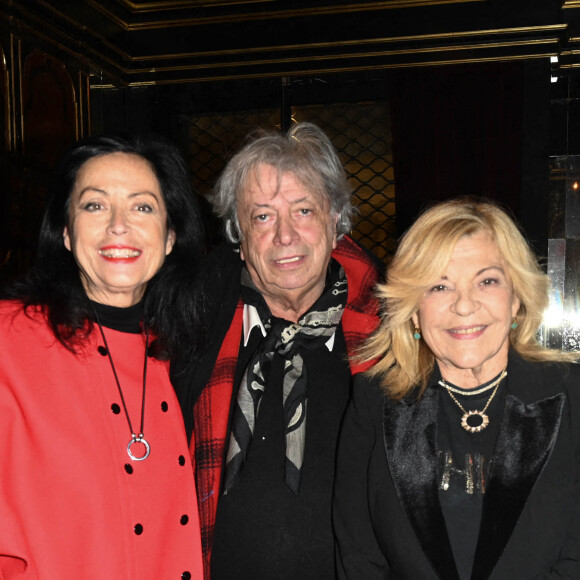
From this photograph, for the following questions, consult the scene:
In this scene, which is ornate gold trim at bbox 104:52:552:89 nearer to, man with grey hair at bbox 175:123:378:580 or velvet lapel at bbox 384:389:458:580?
man with grey hair at bbox 175:123:378:580

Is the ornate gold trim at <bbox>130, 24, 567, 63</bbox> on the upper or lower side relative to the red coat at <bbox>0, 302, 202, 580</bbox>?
upper

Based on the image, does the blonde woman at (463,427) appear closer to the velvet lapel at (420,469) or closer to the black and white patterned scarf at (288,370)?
the velvet lapel at (420,469)

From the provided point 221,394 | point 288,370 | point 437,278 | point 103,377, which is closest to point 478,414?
point 437,278

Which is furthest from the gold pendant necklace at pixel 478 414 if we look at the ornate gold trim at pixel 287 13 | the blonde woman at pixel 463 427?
the ornate gold trim at pixel 287 13

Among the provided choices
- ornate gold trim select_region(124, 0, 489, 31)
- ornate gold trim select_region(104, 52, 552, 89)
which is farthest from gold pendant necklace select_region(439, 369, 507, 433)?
ornate gold trim select_region(104, 52, 552, 89)

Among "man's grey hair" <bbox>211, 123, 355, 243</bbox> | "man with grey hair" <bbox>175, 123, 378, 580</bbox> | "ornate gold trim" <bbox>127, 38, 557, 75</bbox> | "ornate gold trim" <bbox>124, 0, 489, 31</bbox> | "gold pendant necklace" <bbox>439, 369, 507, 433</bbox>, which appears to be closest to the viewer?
"gold pendant necklace" <bbox>439, 369, 507, 433</bbox>

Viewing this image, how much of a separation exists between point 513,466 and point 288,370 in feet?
2.65

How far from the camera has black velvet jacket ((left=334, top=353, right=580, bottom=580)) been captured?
162 cm

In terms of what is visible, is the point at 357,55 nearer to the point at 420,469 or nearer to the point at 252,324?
the point at 252,324

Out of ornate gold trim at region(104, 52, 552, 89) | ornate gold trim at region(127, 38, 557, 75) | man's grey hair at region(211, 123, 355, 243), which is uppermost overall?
ornate gold trim at region(127, 38, 557, 75)

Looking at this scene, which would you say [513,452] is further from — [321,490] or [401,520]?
[321,490]

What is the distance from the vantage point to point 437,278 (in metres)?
1.77

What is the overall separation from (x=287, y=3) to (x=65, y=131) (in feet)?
6.20

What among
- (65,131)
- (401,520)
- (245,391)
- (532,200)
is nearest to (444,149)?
(532,200)
